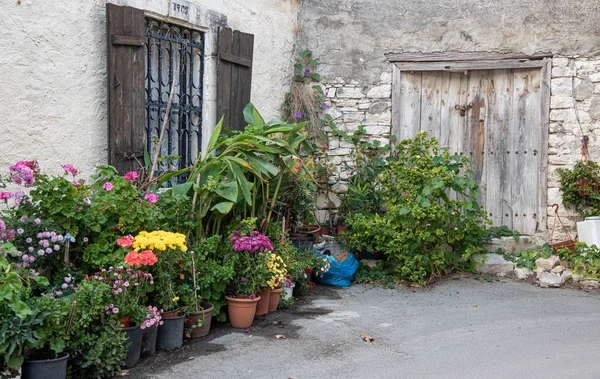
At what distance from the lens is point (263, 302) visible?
18.7 feet

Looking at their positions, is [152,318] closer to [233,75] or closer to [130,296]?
[130,296]

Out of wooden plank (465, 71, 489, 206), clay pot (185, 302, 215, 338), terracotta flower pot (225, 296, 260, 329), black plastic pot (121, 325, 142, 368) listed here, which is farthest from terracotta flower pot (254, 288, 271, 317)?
wooden plank (465, 71, 489, 206)

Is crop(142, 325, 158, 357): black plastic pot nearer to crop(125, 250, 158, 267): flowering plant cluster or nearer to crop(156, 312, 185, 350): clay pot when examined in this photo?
crop(156, 312, 185, 350): clay pot

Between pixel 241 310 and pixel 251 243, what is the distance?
Result: 21.9 inches

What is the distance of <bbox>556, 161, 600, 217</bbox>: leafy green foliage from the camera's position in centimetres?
730

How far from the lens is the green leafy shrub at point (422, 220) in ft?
22.3

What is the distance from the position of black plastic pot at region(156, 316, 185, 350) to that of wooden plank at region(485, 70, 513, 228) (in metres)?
4.57

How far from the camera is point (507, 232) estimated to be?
779 cm

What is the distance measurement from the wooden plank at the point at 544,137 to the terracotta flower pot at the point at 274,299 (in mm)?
3532

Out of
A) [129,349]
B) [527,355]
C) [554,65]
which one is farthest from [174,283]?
[554,65]

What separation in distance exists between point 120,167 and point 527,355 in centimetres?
365

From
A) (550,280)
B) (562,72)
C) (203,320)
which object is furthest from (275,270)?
(562,72)

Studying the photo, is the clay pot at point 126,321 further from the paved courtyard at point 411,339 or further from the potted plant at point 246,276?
the potted plant at point 246,276

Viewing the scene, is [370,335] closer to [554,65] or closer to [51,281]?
[51,281]
